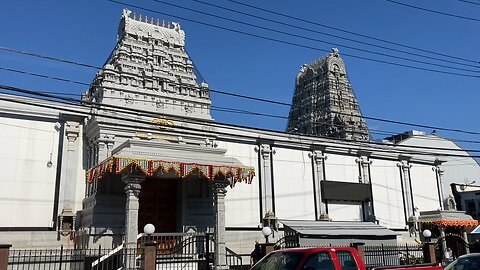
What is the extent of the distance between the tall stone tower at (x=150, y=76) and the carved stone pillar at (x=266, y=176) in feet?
15.3

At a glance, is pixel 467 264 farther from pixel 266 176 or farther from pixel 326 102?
pixel 326 102

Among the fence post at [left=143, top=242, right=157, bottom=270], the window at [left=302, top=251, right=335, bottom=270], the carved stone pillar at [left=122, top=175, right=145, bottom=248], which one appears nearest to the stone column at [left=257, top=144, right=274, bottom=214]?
the carved stone pillar at [left=122, top=175, right=145, bottom=248]

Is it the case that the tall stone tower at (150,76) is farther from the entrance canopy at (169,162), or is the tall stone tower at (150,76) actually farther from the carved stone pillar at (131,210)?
the carved stone pillar at (131,210)

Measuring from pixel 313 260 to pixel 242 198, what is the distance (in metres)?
15.8

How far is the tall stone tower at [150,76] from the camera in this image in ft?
71.2

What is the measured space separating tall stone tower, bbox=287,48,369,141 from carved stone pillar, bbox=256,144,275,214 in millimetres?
20150

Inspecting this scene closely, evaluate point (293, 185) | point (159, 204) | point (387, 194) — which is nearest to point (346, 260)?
point (159, 204)

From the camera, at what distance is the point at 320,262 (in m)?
8.96

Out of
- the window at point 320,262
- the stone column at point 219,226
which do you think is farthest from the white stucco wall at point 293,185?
the window at point 320,262

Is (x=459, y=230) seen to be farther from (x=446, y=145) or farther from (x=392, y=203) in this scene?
(x=446, y=145)

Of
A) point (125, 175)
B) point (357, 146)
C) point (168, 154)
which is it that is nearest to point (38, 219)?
point (125, 175)

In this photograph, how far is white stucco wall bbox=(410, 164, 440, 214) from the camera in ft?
105

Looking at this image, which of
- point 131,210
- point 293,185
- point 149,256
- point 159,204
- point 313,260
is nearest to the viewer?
point 313,260

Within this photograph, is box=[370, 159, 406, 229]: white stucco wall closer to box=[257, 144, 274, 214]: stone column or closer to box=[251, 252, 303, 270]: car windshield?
box=[257, 144, 274, 214]: stone column
